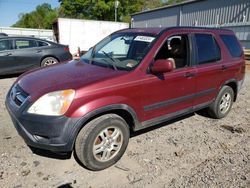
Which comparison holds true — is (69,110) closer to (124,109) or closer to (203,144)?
(124,109)

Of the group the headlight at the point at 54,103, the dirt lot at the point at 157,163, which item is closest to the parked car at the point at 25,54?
the dirt lot at the point at 157,163

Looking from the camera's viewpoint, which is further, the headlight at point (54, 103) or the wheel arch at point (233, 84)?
the wheel arch at point (233, 84)

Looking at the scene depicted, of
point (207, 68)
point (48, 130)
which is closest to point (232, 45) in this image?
point (207, 68)

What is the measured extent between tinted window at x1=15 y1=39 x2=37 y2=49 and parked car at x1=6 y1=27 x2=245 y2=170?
17.6 ft

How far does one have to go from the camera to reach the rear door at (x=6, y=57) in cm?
810

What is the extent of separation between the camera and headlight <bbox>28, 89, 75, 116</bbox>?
2691mm

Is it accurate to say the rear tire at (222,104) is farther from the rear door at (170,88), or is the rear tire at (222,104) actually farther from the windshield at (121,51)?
the windshield at (121,51)

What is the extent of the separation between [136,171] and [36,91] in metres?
1.63

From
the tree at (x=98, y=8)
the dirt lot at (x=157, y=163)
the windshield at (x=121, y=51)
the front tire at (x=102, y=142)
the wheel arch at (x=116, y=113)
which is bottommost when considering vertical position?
the dirt lot at (x=157, y=163)

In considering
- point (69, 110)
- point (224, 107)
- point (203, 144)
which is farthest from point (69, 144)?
point (224, 107)

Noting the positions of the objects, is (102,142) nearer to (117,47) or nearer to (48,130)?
(48,130)

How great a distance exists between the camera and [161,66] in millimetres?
3246

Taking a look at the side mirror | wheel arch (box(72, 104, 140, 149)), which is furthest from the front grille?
the side mirror

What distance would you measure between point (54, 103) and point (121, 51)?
66.4 inches
